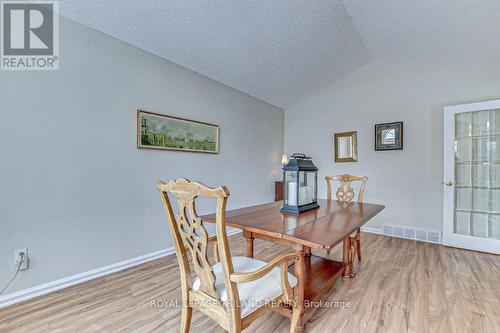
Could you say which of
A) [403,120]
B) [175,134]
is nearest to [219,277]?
[175,134]

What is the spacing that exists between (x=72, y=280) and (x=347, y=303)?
2424mm

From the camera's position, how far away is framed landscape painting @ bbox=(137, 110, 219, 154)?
2.69 m

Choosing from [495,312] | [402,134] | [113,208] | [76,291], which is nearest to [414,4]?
[402,134]

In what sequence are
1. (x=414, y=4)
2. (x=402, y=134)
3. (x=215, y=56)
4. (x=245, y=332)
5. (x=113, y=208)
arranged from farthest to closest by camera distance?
1. (x=402, y=134)
2. (x=215, y=56)
3. (x=113, y=208)
4. (x=414, y=4)
5. (x=245, y=332)

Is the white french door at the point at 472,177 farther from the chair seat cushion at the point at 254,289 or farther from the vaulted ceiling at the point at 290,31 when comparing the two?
the chair seat cushion at the point at 254,289

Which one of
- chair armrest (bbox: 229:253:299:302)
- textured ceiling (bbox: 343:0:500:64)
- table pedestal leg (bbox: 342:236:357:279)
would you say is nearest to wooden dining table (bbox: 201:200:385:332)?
table pedestal leg (bbox: 342:236:357:279)

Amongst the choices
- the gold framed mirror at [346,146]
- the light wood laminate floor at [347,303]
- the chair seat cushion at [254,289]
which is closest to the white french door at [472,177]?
the light wood laminate floor at [347,303]

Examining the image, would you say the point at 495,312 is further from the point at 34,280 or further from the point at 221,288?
the point at 34,280

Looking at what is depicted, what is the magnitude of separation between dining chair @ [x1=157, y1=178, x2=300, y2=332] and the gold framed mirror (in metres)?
3.32

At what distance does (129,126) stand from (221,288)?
2044mm

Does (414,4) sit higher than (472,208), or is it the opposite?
(414,4)

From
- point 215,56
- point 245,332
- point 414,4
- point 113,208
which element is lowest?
point 245,332

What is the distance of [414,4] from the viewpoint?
2.31 m

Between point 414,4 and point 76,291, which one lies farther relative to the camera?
point 414,4
